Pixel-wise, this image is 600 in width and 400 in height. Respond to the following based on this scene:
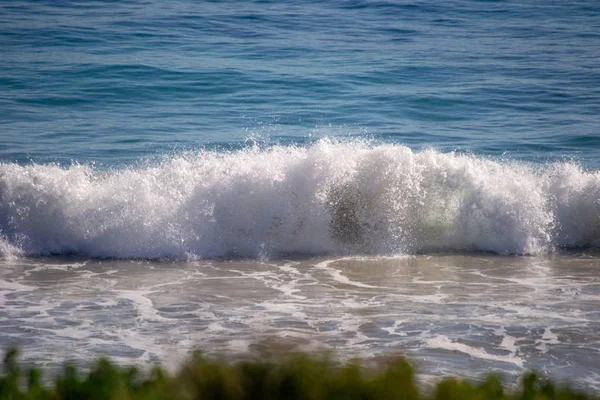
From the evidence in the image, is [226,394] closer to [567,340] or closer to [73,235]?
[567,340]

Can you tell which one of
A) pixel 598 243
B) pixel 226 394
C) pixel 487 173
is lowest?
pixel 598 243

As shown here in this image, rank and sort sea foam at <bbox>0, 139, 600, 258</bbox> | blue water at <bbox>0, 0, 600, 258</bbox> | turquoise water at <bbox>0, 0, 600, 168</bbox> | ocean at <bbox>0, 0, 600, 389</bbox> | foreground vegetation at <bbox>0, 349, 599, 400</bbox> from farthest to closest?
turquoise water at <bbox>0, 0, 600, 168</bbox> < blue water at <bbox>0, 0, 600, 258</bbox> < sea foam at <bbox>0, 139, 600, 258</bbox> < ocean at <bbox>0, 0, 600, 389</bbox> < foreground vegetation at <bbox>0, 349, 599, 400</bbox>

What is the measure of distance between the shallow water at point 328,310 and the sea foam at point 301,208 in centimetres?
64

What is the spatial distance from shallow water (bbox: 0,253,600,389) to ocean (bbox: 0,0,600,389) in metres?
0.04

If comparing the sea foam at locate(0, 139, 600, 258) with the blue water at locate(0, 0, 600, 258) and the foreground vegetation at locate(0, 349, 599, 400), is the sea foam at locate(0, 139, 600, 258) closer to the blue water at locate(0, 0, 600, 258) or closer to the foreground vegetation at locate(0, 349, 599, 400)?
the blue water at locate(0, 0, 600, 258)

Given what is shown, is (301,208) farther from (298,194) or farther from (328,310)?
(328,310)

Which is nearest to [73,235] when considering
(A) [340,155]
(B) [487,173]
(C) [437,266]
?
(A) [340,155]

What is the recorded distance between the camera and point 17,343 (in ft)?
22.6

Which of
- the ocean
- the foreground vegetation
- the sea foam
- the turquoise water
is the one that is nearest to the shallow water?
the ocean

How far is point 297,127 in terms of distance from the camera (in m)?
18.8

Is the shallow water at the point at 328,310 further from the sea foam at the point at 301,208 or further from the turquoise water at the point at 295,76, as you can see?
the turquoise water at the point at 295,76

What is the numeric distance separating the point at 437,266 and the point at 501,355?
3.85 metres

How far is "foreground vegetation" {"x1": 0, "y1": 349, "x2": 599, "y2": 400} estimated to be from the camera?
7.66 feet

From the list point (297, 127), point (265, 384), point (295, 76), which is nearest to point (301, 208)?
point (297, 127)
